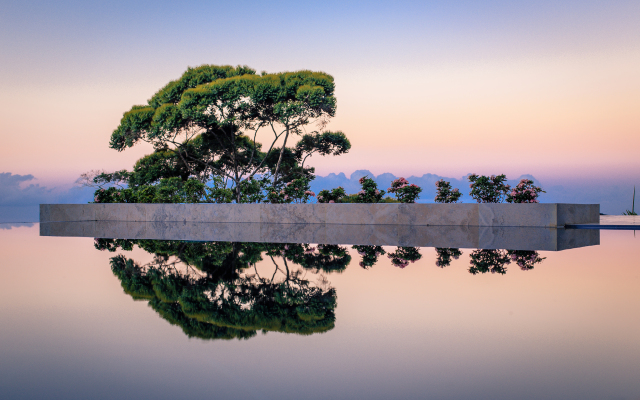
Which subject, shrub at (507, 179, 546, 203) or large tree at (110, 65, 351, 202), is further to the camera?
large tree at (110, 65, 351, 202)

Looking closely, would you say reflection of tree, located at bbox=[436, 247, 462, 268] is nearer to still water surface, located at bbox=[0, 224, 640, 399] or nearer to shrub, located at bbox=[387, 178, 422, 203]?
still water surface, located at bbox=[0, 224, 640, 399]

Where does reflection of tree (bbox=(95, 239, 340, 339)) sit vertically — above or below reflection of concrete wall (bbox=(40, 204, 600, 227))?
below

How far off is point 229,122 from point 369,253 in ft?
51.1

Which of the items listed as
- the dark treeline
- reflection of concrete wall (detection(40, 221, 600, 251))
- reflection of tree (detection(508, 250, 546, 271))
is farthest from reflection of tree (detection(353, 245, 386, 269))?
reflection of tree (detection(508, 250, 546, 271))

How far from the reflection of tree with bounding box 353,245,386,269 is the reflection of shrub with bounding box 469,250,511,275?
1.31 metres

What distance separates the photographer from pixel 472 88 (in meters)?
16.6

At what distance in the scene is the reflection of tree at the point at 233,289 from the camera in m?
3.02

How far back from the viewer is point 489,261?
5.97m

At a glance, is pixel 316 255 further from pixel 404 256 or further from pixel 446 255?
pixel 446 255

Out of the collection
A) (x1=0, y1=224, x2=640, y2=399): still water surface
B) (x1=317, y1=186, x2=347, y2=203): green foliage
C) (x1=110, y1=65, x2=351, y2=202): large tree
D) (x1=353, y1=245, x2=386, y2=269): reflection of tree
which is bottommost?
(x1=0, y1=224, x2=640, y2=399): still water surface

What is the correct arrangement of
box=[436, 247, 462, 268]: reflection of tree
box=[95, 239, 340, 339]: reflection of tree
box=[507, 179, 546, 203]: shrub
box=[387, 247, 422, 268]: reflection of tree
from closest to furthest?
box=[95, 239, 340, 339]: reflection of tree, box=[436, 247, 462, 268]: reflection of tree, box=[387, 247, 422, 268]: reflection of tree, box=[507, 179, 546, 203]: shrub

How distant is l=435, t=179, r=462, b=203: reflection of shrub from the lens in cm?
1318

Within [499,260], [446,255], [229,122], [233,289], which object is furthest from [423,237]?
[229,122]

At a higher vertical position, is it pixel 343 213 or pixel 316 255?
pixel 343 213
